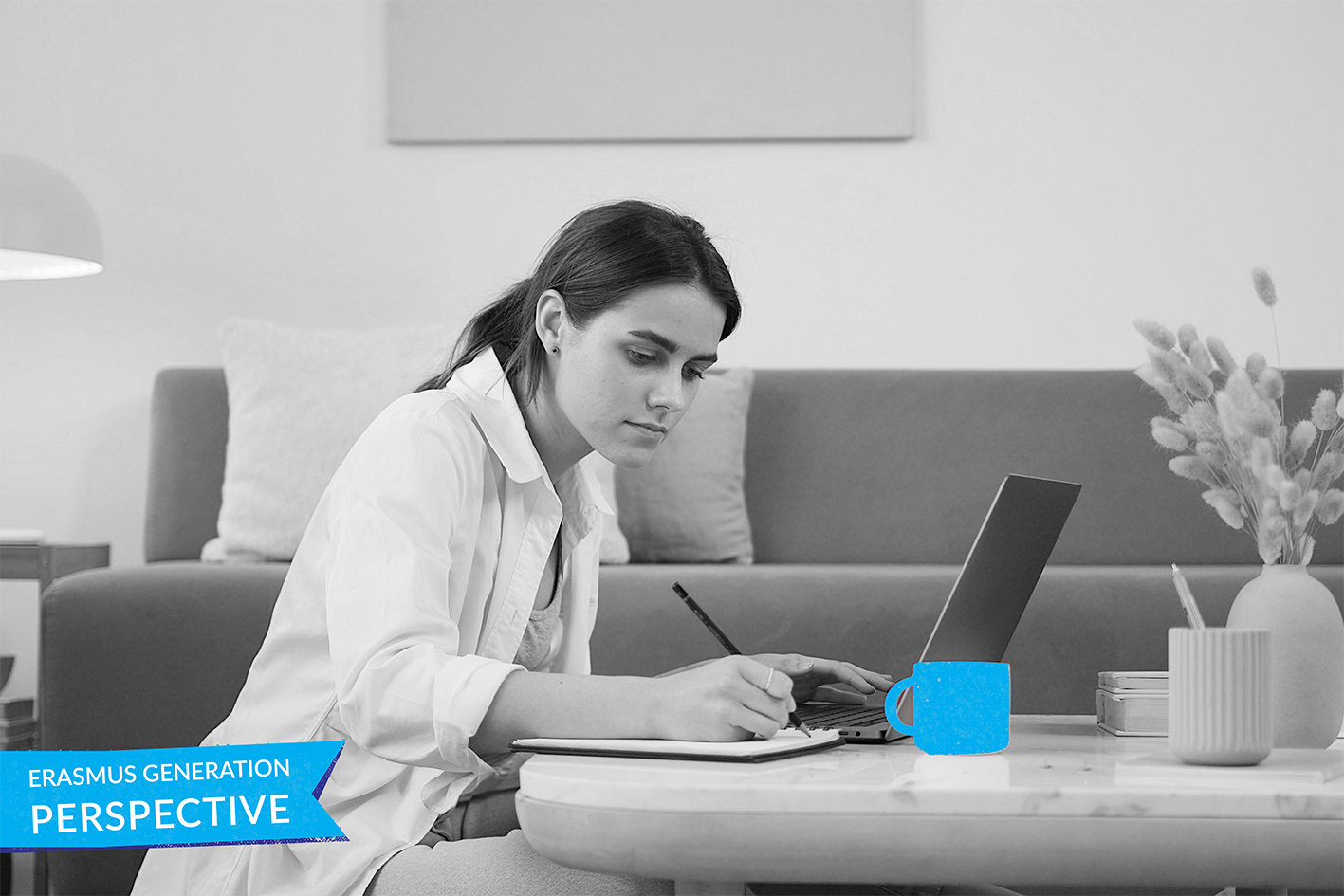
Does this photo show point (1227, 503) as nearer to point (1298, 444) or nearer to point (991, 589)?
point (1298, 444)

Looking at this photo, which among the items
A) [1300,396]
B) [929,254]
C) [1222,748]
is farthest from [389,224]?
[1222,748]

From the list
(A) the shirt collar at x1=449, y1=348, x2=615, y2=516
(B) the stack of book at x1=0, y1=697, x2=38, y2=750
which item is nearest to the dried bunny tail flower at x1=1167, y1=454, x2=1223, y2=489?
(A) the shirt collar at x1=449, y1=348, x2=615, y2=516

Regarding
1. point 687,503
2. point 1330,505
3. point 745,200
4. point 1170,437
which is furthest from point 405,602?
point 745,200

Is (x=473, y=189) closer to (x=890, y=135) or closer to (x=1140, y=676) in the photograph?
(x=890, y=135)

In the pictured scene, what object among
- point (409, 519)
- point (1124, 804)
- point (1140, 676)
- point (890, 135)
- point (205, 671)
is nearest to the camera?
point (1124, 804)

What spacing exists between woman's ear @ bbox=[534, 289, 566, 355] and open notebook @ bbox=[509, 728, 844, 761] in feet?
1.68

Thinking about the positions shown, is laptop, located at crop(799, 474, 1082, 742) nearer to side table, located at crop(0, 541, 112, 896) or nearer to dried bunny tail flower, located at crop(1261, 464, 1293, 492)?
dried bunny tail flower, located at crop(1261, 464, 1293, 492)

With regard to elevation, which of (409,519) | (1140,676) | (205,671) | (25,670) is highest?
(409,519)

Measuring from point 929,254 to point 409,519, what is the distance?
2.15 metres

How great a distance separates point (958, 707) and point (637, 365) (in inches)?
19.5

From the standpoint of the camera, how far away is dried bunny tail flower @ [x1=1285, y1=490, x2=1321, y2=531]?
1.02 m

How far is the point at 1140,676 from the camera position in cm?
120

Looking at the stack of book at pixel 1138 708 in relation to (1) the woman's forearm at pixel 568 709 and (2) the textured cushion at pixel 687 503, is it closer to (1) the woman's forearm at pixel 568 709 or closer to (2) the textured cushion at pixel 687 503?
(1) the woman's forearm at pixel 568 709

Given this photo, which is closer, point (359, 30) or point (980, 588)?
point (980, 588)
